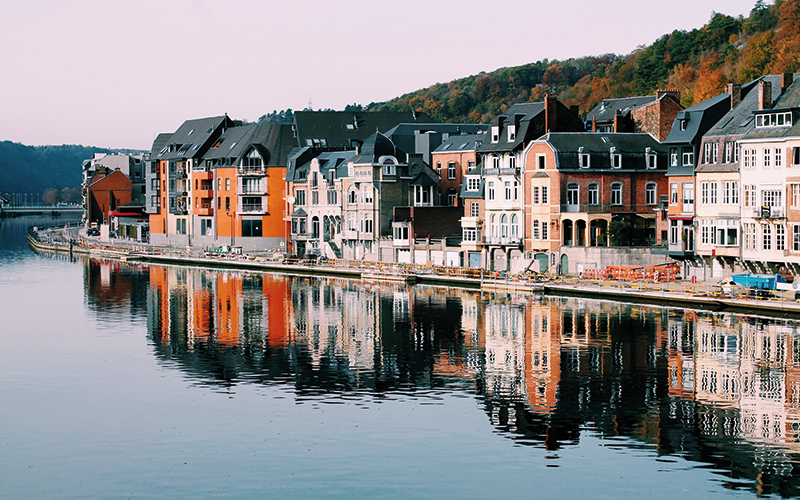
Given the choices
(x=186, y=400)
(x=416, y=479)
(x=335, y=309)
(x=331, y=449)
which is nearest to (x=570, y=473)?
(x=416, y=479)

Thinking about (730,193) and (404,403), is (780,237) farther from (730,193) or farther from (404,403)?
(404,403)

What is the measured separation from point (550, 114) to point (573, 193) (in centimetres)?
892

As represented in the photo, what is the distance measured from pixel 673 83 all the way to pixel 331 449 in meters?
98.5

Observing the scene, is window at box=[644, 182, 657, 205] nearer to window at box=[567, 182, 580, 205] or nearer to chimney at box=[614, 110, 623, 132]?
window at box=[567, 182, 580, 205]

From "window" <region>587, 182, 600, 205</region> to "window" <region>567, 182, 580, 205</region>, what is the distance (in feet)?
2.96

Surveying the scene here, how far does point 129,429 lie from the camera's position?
39000 millimetres

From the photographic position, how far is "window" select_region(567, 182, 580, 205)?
266 ft

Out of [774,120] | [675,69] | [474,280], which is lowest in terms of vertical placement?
[474,280]

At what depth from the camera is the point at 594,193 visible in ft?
267

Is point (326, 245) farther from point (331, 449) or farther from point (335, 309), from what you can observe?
point (331, 449)

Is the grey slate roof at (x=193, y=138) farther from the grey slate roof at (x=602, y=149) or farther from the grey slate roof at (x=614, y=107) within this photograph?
the grey slate roof at (x=602, y=149)

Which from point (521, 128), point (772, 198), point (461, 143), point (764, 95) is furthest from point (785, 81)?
point (461, 143)

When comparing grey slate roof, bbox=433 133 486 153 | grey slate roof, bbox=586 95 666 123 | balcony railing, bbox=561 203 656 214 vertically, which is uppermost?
grey slate roof, bbox=586 95 666 123

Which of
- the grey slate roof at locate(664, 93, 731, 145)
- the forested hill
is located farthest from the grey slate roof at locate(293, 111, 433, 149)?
the grey slate roof at locate(664, 93, 731, 145)
